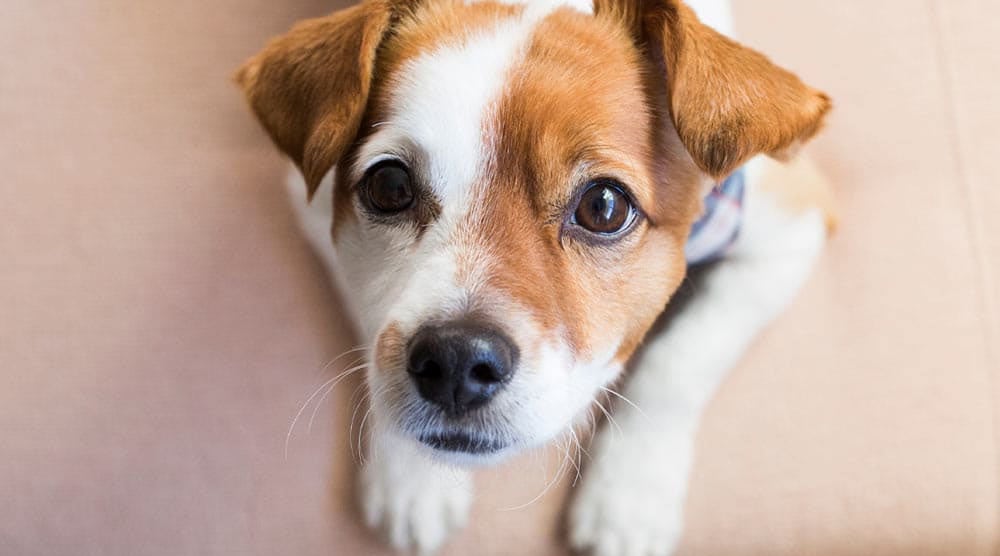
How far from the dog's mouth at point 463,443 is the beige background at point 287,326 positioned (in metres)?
0.26

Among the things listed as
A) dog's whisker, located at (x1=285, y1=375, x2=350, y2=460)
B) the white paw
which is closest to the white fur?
the white paw

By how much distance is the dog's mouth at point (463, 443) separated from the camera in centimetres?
125

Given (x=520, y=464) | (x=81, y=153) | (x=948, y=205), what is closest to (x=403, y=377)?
(x=520, y=464)

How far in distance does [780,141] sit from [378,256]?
0.61 m

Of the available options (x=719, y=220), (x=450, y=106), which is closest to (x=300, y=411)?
(x=450, y=106)

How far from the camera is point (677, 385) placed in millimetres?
1578

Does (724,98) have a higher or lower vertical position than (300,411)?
higher

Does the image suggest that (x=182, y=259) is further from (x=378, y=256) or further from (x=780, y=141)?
(x=780, y=141)

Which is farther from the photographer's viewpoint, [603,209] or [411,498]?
[411,498]

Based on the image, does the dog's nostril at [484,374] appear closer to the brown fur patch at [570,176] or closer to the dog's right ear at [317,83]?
the brown fur patch at [570,176]

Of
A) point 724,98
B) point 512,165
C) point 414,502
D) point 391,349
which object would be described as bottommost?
point 414,502

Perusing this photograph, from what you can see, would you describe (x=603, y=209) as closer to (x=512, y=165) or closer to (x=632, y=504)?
(x=512, y=165)

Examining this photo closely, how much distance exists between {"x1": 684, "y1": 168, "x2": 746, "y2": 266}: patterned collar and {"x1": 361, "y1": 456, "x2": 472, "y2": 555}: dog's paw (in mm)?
569

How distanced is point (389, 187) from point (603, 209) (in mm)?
317
